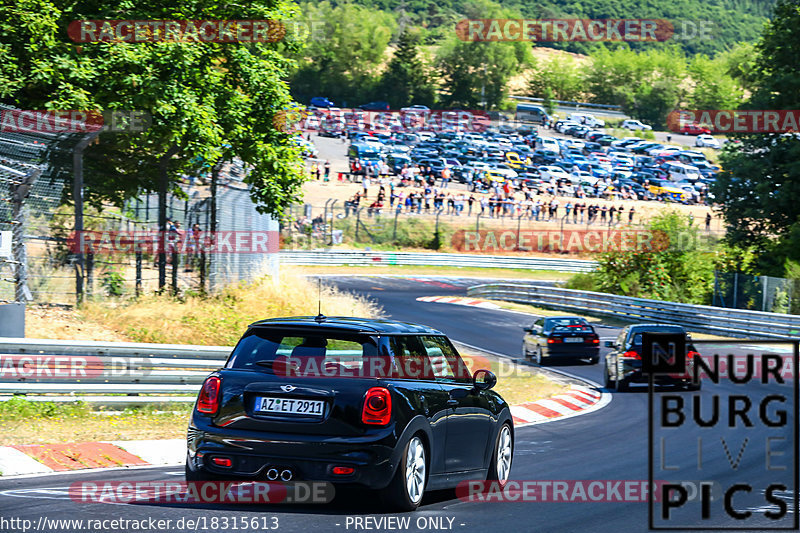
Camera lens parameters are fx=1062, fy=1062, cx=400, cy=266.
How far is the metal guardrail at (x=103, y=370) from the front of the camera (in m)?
12.5

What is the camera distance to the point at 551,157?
297 feet

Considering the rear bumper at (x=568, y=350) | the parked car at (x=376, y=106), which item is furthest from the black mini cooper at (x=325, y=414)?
the parked car at (x=376, y=106)

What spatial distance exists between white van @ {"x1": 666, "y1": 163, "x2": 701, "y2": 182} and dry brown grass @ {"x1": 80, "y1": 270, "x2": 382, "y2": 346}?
6780 centimetres

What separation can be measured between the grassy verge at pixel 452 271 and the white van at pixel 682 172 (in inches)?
1186

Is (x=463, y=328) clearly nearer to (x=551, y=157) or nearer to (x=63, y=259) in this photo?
(x=63, y=259)

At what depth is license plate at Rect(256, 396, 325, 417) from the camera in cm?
736

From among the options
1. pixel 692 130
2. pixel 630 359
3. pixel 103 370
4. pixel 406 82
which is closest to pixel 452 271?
pixel 630 359

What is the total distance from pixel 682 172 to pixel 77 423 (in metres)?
80.9

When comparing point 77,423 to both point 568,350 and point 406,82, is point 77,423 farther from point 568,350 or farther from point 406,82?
point 406,82

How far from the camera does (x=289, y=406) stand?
291 inches

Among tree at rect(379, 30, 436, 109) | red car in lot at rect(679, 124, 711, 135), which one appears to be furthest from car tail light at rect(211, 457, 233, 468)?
red car in lot at rect(679, 124, 711, 135)

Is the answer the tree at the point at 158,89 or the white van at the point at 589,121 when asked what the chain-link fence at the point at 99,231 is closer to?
the tree at the point at 158,89

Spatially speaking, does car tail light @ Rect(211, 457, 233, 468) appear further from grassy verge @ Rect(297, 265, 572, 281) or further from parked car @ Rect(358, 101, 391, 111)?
parked car @ Rect(358, 101, 391, 111)

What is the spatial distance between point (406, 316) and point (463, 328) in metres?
2.84
